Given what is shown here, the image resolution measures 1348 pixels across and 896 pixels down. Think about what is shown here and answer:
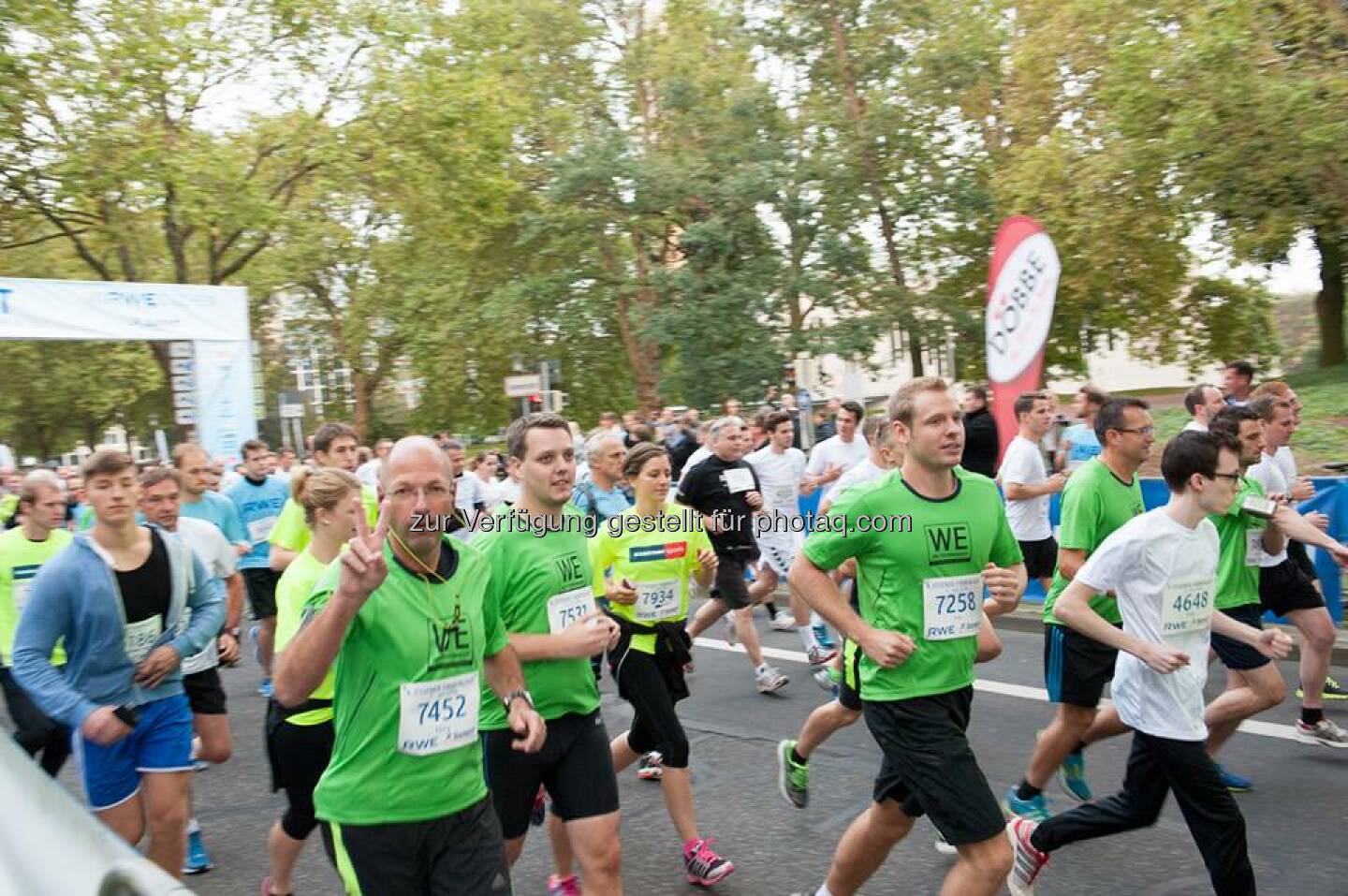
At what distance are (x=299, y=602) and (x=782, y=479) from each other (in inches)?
251

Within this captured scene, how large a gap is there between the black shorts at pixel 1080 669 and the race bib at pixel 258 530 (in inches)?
247

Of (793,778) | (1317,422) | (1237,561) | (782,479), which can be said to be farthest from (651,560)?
(1317,422)

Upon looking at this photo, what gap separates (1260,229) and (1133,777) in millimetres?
15714

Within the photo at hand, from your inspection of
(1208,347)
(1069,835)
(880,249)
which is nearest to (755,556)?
(1069,835)

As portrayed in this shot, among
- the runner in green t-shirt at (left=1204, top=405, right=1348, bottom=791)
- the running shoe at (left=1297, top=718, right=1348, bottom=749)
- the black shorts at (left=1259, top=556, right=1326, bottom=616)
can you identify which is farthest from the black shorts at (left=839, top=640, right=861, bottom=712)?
the running shoe at (left=1297, top=718, right=1348, bottom=749)

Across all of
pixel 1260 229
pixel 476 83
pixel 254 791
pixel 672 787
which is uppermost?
pixel 476 83

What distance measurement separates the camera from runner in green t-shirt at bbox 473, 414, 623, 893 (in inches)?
146

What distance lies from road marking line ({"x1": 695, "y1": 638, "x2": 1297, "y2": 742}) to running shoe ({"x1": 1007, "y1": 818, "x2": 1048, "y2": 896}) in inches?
77.6

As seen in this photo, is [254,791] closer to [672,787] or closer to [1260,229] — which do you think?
[672,787]

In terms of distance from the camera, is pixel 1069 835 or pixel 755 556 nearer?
pixel 1069 835

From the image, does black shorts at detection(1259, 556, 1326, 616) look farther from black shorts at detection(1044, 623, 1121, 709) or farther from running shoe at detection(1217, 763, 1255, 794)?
black shorts at detection(1044, 623, 1121, 709)

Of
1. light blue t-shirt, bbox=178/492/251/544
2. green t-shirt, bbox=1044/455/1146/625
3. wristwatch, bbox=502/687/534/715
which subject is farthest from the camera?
light blue t-shirt, bbox=178/492/251/544

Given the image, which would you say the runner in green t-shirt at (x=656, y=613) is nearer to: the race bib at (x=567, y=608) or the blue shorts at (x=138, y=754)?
the race bib at (x=567, y=608)

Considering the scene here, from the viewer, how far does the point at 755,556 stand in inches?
336
